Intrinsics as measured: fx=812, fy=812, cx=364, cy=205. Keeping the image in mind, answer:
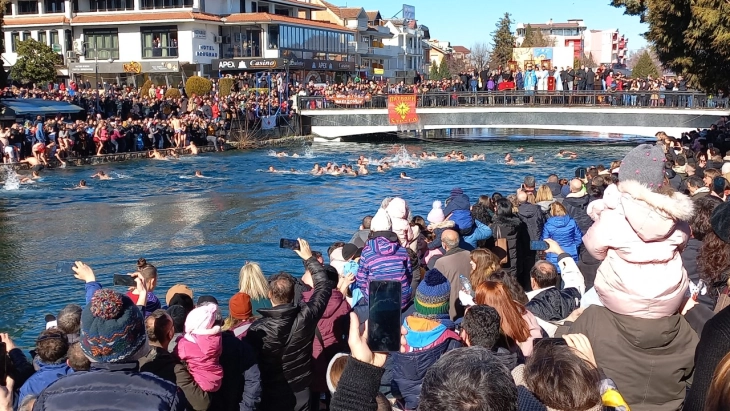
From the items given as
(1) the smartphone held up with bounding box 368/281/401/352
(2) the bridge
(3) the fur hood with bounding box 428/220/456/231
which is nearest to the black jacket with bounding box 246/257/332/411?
(1) the smartphone held up with bounding box 368/281/401/352

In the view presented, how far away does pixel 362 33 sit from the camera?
84.1m

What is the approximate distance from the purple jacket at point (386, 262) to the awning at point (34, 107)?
30.6 m

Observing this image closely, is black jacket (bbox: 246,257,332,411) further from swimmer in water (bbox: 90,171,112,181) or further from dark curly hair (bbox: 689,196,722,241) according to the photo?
swimmer in water (bbox: 90,171,112,181)

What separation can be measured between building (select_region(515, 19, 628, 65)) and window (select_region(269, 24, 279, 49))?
170ft

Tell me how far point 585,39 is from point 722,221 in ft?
435

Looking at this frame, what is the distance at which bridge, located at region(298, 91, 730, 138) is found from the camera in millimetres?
38031

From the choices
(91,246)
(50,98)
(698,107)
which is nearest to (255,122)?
(50,98)

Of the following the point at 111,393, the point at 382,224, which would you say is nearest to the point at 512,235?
the point at 382,224

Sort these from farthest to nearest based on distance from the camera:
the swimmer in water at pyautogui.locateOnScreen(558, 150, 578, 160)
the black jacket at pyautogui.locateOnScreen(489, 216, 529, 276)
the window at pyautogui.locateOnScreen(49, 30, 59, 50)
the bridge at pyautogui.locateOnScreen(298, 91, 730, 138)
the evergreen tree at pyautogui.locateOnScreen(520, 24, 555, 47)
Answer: the evergreen tree at pyautogui.locateOnScreen(520, 24, 555, 47) → the window at pyautogui.locateOnScreen(49, 30, 59, 50) → the bridge at pyautogui.locateOnScreen(298, 91, 730, 138) → the swimmer in water at pyautogui.locateOnScreen(558, 150, 578, 160) → the black jacket at pyautogui.locateOnScreen(489, 216, 529, 276)

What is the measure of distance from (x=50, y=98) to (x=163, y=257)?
25.2 metres

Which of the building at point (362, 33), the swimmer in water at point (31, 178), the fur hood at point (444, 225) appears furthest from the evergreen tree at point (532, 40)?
the fur hood at point (444, 225)

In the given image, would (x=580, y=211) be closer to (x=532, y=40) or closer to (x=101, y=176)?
(x=101, y=176)

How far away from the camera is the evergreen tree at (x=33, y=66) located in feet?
156

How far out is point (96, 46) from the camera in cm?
6006
